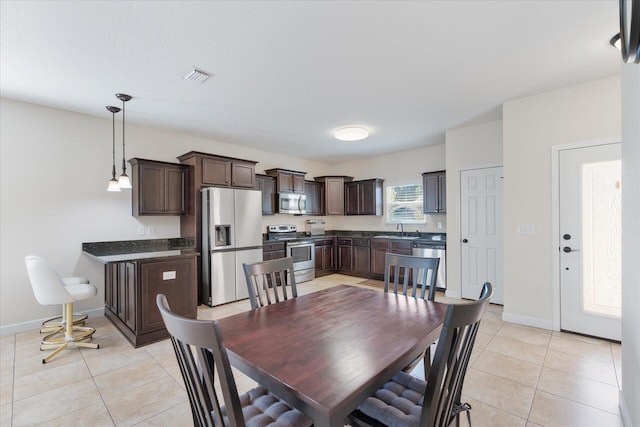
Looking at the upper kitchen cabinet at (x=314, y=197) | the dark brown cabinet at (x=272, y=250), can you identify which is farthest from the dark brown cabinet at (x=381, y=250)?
the dark brown cabinet at (x=272, y=250)

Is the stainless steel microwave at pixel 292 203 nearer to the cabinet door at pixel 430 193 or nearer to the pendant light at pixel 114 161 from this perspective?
the cabinet door at pixel 430 193

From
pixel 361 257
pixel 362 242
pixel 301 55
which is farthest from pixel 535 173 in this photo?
pixel 361 257

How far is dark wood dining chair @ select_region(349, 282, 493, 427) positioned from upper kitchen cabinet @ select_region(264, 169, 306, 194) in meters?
4.81

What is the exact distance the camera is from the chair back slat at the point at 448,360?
40.7 inches

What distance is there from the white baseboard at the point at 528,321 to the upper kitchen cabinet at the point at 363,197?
10.8ft

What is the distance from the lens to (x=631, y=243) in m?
1.63

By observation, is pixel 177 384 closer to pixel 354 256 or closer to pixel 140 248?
pixel 140 248

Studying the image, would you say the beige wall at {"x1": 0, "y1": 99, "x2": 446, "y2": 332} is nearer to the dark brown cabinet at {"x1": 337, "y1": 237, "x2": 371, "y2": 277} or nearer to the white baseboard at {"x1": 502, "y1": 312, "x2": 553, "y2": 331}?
the dark brown cabinet at {"x1": 337, "y1": 237, "x2": 371, "y2": 277}

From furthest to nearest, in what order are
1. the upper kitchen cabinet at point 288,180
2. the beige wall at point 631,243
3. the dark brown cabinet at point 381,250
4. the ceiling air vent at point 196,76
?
1. the upper kitchen cabinet at point 288,180
2. the dark brown cabinet at point 381,250
3. the ceiling air vent at point 196,76
4. the beige wall at point 631,243

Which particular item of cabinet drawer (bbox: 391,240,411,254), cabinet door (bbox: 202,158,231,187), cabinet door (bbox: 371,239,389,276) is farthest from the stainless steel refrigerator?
cabinet drawer (bbox: 391,240,411,254)

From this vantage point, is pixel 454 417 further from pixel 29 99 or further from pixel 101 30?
pixel 29 99

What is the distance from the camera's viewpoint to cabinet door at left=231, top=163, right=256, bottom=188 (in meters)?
4.85

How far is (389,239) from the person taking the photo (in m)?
5.70

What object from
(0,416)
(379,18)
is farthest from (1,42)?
(379,18)
